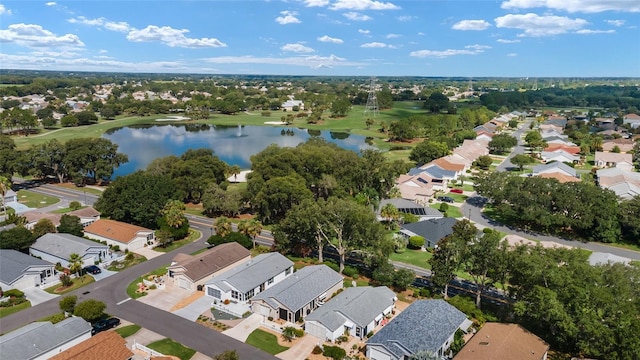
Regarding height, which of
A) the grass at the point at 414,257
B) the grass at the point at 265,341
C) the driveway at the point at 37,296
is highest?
the grass at the point at 265,341

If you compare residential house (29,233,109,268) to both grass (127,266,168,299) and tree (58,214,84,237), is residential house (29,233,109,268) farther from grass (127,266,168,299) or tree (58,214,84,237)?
grass (127,266,168,299)

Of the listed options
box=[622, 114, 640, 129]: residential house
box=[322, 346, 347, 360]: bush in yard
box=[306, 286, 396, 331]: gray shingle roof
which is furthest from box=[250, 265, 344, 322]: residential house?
box=[622, 114, 640, 129]: residential house

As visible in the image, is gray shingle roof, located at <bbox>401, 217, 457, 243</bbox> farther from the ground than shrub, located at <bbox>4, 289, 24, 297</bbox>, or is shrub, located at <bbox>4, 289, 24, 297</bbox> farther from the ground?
gray shingle roof, located at <bbox>401, 217, 457, 243</bbox>

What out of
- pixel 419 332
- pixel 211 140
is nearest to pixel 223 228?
pixel 419 332

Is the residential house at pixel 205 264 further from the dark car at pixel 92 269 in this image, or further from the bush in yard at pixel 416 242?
the bush in yard at pixel 416 242

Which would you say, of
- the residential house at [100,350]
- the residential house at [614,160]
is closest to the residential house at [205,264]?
the residential house at [100,350]

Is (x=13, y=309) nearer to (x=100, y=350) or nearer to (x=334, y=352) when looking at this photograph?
(x=100, y=350)

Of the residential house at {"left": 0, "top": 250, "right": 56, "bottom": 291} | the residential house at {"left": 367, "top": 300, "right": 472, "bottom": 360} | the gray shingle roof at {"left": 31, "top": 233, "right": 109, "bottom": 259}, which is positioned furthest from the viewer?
the gray shingle roof at {"left": 31, "top": 233, "right": 109, "bottom": 259}
